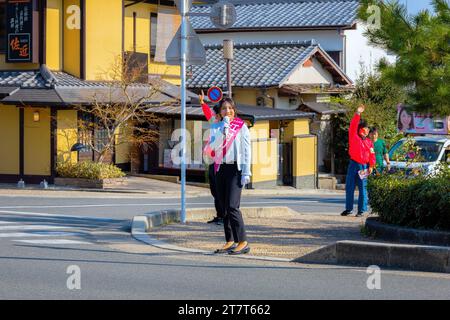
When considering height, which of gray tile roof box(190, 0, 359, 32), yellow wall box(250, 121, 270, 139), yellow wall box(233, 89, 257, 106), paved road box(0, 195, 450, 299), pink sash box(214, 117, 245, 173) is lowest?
paved road box(0, 195, 450, 299)

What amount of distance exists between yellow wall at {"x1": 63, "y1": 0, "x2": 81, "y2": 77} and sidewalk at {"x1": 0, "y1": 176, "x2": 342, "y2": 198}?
3.88 m

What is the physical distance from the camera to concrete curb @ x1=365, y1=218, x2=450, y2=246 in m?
11.7

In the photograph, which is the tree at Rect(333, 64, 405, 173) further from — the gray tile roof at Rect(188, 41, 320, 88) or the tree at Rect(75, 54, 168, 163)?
the tree at Rect(75, 54, 168, 163)

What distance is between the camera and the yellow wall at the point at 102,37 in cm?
2894

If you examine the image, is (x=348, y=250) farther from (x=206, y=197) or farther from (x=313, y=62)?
(x=313, y=62)

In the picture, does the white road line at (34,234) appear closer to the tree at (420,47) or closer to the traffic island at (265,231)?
the traffic island at (265,231)

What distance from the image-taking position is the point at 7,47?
28000mm

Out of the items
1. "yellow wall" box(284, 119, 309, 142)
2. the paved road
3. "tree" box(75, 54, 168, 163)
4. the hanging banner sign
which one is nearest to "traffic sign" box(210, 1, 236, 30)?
the paved road

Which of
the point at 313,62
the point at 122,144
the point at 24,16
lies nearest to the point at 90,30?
the point at 24,16

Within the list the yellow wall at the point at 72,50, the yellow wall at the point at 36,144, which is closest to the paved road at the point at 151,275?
the yellow wall at the point at 36,144

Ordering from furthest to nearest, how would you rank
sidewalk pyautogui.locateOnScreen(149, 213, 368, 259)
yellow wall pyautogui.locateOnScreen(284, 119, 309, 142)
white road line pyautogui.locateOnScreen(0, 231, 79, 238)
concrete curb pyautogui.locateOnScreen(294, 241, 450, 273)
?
yellow wall pyautogui.locateOnScreen(284, 119, 309, 142)
white road line pyautogui.locateOnScreen(0, 231, 79, 238)
sidewalk pyautogui.locateOnScreen(149, 213, 368, 259)
concrete curb pyautogui.locateOnScreen(294, 241, 450, 273)

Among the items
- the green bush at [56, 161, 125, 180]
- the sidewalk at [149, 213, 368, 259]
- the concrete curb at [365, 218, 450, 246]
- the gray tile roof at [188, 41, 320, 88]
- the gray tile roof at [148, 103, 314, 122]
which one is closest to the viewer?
the concrete curb at [365, 218, 450, 246]

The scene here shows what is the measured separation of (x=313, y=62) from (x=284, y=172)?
6.80 m

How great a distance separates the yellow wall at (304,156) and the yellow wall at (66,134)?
9001mm
